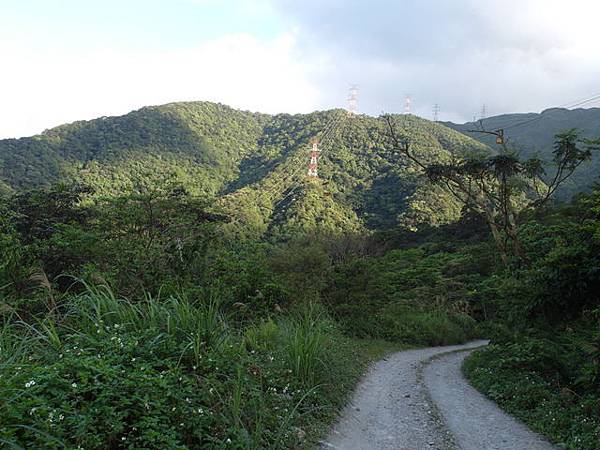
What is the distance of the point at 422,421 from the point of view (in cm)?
708

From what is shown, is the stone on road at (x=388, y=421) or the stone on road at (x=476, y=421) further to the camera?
the stone on road at (x=476, y=421)

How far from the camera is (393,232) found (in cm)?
4906

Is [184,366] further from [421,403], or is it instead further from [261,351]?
[421,403]

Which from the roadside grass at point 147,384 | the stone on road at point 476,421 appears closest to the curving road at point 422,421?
the stone on road at point 476,421

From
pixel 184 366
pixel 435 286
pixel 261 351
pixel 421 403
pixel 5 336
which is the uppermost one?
pixel 5 336

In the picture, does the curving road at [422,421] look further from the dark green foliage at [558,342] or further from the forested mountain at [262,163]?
the forested mountain at [262,163]

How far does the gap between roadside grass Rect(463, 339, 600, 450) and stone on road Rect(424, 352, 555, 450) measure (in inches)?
8.6

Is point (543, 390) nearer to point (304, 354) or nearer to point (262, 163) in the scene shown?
point (304, 354)

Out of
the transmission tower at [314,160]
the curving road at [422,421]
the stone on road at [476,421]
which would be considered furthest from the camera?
the transmission tower at [314,160]

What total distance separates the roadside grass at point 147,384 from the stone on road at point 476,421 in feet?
7.06

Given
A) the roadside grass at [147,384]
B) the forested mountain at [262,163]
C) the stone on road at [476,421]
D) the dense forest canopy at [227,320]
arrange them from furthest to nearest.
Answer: the forested mountain at [262,163], the stone on road at [476,421], the dense forest canopy at [227,320], the roadside grass at [147,384]

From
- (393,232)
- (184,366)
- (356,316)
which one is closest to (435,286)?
(356,316)

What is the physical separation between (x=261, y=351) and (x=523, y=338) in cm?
764

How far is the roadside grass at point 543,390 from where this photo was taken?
6.35 meters
